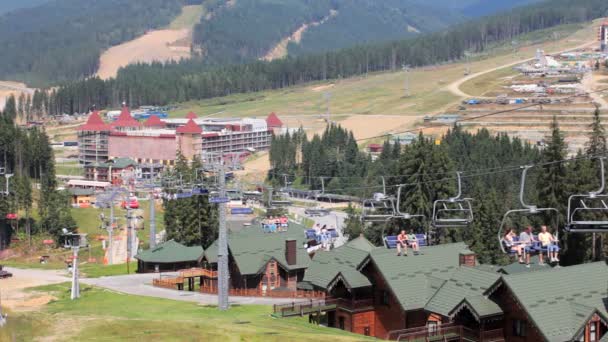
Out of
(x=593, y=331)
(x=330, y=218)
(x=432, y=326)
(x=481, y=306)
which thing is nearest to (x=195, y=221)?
(x=330, y=218)

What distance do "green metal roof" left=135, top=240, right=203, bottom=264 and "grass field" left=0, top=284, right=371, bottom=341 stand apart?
995 inches

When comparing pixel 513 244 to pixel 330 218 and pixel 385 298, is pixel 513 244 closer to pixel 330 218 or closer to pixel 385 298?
pixel 385 298

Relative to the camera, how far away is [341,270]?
55281mm

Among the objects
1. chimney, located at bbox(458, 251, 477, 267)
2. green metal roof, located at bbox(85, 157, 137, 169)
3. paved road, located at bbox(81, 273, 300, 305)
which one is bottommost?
paved road, located at bbox(81, 273, 300, 305)

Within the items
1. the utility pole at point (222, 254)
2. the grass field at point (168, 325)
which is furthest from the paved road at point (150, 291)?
the utility pole at point (222, 254)

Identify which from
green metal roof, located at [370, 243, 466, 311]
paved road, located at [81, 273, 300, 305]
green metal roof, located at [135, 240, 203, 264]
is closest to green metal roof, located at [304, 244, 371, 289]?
green metal roof, located at [370, 243, 466, 311]

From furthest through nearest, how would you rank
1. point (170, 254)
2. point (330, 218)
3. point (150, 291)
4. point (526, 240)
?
point (330, 218) < point (170, 254) < point (150, 291) < point (526, 240)

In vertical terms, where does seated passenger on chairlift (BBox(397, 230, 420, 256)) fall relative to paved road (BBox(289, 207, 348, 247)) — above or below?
above

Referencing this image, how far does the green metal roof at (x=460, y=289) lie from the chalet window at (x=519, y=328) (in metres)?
1.39

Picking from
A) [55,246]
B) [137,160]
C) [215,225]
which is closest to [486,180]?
[215,225]

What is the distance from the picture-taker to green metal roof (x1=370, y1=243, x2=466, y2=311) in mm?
51094

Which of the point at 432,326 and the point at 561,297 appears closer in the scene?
the point at 561,297

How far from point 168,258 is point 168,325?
140 ft

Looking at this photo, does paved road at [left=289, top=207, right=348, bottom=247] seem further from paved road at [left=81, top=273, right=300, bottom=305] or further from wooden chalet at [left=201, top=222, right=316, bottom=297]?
wooden chalet at [left=201, top=222, right=316, bottom=297]
